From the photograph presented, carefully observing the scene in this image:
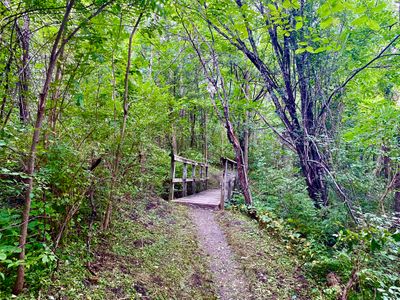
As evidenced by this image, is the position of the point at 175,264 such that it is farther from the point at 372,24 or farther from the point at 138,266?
→ the point at 372,24

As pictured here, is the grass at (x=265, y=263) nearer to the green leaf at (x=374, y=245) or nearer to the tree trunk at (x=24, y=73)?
the green leaf at (x=374, y=245)

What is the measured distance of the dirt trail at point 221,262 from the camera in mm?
3093

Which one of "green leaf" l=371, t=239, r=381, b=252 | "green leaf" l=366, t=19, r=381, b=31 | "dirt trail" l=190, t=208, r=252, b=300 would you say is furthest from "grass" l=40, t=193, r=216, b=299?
"green leaf" l=366, t=19, r=381, b=31

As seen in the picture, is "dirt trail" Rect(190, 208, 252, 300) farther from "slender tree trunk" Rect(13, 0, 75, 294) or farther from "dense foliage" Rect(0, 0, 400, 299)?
"slender tree trunk" Rect(13, 0, 75, 294)

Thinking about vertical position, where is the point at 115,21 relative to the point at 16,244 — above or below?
above

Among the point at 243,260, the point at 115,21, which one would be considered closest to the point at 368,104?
the point at 243,260

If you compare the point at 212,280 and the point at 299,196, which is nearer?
the point at 212,280

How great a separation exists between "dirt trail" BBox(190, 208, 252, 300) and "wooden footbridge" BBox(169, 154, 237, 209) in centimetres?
100

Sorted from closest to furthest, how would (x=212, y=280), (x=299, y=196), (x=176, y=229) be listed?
(x=212, y=280), (x=176, y=229), (x=299, y=196)

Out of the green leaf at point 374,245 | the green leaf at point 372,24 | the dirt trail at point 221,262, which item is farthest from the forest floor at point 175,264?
the green leaf at point 372,24

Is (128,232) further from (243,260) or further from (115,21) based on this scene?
(115,21)

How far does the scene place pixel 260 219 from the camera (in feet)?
17.4

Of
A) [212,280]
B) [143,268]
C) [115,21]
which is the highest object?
[115,21]

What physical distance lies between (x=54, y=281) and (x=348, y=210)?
458 cm
